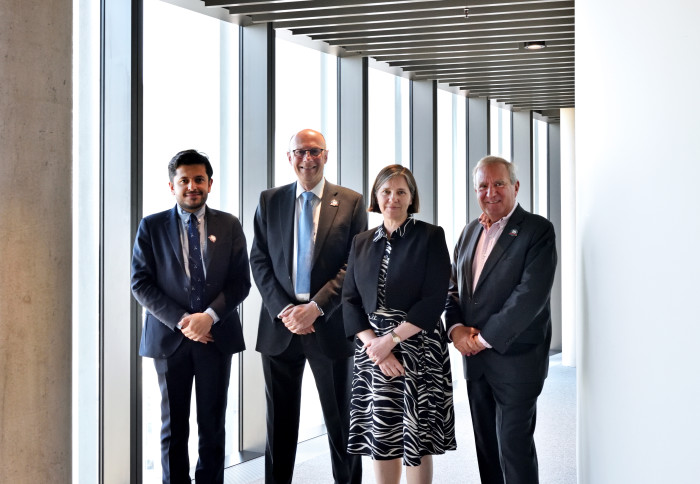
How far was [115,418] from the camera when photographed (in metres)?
4.61

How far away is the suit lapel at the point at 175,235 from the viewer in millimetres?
3963

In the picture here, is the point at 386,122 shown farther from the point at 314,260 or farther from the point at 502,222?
the point at 502,222

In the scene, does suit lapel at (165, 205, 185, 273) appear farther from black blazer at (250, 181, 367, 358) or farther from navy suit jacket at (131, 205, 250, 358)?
black blazer at (250, 181, 367, 358)

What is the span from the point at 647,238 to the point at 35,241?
98.2 inches

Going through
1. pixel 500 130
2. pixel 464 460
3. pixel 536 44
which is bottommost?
pixel 464 460

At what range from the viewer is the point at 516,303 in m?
3.44

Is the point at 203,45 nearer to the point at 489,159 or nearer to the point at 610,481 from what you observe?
the point at 489,159

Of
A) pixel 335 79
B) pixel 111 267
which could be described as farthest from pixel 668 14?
pixel 335 79

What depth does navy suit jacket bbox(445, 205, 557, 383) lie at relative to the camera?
11.3ft

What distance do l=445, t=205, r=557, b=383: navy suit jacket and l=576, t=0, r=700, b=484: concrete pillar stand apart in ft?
2.97

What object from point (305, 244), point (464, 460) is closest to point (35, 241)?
point (305, 244)

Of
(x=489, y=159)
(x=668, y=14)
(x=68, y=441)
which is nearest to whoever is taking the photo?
(x=668, y=14)

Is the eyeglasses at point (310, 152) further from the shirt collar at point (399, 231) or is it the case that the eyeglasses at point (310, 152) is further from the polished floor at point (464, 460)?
the polished floor at point (464, 460)

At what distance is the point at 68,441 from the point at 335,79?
15.8ft
